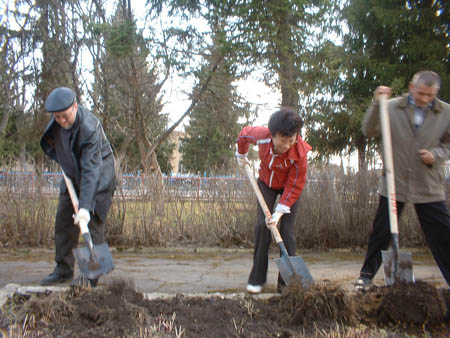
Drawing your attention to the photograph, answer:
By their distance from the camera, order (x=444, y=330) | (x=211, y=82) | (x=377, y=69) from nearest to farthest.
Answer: (x=444, y=330)
(x=377, y=69)
(x=211, y=82)

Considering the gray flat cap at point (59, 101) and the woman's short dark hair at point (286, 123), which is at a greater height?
the gray flat cap at point (59, 101)

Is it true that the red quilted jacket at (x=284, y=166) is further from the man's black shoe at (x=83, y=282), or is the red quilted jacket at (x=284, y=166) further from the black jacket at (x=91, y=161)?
the man's black shoe at (x=83, y=282)

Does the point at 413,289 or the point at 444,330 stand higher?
the point at 413,289

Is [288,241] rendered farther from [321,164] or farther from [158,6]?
[158,6]

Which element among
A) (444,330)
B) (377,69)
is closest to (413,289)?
(444,330)

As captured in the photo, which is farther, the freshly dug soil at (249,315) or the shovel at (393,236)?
the shovel at (393,236)

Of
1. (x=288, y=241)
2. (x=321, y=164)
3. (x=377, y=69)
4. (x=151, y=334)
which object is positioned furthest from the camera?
(x=377, y=69)

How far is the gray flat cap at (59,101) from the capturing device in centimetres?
300

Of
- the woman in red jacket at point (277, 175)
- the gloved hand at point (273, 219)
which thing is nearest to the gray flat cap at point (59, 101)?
the woman in red jacket at point (277, 175)

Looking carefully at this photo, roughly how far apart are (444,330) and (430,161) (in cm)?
123

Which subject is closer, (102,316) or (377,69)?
(102,316)

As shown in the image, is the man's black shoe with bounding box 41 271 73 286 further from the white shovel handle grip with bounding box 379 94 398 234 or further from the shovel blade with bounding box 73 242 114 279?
the white shovel handle grip with bounding box 379 94 398 234

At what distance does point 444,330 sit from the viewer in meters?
Result: 2.42

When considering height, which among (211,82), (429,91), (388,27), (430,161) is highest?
(388,27)
